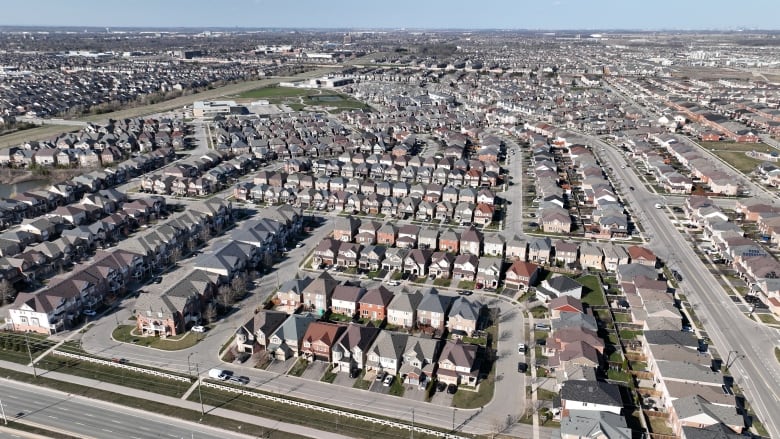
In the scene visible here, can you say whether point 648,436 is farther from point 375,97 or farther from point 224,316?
point 375,97

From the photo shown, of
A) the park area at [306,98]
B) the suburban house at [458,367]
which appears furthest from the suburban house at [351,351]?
the park area at [306,98]

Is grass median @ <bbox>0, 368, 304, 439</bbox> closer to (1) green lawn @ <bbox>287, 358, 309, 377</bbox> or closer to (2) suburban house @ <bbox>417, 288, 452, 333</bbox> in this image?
(1) green lawn @ <bbox>287, 358, 309, 377</bbox>

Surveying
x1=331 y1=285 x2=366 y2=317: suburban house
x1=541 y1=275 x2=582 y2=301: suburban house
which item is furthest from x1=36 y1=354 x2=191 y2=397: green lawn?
x1=541 y1=275 x2=582 y2=301: suburban house

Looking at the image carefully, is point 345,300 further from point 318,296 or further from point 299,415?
point 299,415

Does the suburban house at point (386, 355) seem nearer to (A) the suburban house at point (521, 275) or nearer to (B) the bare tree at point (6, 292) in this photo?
(A) the suburban house at point (521, 275)

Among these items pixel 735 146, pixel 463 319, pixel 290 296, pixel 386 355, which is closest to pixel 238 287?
pixel 290 296
